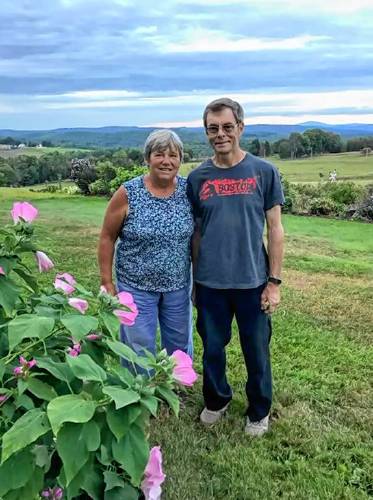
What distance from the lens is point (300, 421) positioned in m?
3.72

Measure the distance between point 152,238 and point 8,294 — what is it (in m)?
1.68

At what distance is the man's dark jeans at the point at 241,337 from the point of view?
10.8 ft

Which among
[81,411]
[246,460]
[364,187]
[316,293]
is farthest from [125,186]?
[364,187]

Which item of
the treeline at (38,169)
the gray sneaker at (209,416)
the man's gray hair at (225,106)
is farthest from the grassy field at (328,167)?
the man's gray hair at (225,106)

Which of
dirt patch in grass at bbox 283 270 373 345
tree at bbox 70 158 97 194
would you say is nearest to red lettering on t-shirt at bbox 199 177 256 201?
dirt patch in grass at bbox 283 270 373 345

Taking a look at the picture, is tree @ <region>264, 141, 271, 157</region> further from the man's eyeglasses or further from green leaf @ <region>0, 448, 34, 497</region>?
green leaf @ <region>0, 448, 34, 497</region>

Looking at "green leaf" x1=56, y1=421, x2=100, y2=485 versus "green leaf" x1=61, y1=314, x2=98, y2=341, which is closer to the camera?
"green leaf" x1=56, y1=421, x2=100, y2=485

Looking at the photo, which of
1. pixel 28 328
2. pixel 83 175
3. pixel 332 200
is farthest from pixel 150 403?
pixel 83 175

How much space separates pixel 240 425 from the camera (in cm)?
363

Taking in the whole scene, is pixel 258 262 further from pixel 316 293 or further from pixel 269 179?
pixel 316 293

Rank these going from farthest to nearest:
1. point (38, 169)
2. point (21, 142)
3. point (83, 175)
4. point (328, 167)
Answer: point (21, 142) → point (38, 169) → point (328, 167) → point (83, 175)

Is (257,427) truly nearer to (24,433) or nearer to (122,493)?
(122,493)

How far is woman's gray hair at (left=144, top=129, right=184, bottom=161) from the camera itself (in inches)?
119

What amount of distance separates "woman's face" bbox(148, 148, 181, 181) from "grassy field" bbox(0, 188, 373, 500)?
692mm
